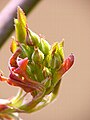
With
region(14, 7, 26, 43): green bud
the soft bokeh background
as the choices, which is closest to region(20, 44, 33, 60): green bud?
region(14, 7, 26, 43): green bud

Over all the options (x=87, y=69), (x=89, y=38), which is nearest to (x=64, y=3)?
(x=89, y=38)

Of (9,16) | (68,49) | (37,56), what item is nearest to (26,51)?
(37,56)

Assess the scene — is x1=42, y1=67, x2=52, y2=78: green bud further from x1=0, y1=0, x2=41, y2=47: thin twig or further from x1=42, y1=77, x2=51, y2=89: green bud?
x1=0, y1=0, x2=41, y2=47: thin twig

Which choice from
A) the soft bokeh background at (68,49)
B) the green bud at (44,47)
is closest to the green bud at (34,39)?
the green bud at (44,47)

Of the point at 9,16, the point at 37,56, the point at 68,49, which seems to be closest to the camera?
the point at 37,56

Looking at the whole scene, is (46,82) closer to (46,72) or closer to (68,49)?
(46,72)

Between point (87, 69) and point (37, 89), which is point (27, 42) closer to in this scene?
point (37, 89)
